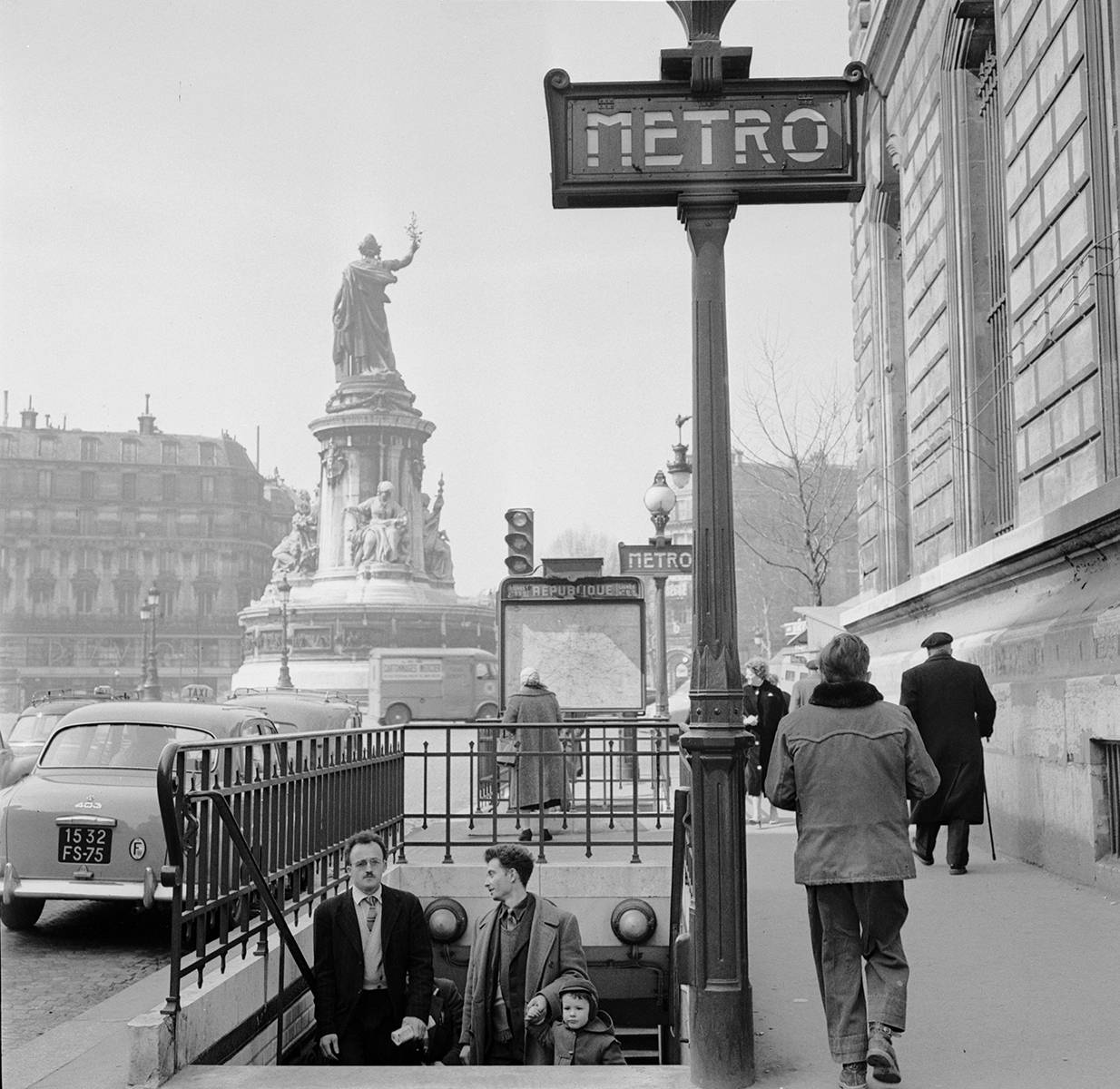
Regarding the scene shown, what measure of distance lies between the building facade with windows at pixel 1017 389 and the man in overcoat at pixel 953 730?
58 cm

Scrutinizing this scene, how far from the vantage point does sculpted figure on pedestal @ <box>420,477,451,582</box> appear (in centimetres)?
6274

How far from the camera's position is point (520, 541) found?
1973 centimetres

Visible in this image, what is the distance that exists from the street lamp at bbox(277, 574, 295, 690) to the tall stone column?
4859cm

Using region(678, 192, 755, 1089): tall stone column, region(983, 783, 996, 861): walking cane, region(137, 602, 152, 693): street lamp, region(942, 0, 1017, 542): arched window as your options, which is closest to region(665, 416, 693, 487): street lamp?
region(942, 0, 1017, 542): arched window

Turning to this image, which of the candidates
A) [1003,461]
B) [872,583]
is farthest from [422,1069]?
[872,583]

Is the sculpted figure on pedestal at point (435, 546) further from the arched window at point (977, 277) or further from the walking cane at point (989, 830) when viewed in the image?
the walking cane at point (989, 830)

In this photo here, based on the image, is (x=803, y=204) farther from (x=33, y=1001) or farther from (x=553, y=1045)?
(x=33, y=1001)

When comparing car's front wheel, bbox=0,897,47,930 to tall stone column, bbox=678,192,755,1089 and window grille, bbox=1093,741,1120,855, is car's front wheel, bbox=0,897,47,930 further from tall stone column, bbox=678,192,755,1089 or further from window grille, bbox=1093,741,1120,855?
window grille, bbox=1093,741,1120,855

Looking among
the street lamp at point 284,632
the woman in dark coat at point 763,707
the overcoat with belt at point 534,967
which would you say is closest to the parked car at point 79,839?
the overcoat with belt at point 534,967

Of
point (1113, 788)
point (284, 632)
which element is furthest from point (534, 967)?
point (284, 632)

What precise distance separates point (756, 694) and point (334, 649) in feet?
151

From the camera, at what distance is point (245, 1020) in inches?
260

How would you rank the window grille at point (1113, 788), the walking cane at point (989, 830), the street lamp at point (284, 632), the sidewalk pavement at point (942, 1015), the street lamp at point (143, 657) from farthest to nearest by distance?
the street lamp at point (143, 657)
the street lamp at point (284, 632)
the walking cane at point (989, 830)
the window grille at point (1113, 788)
the sidewalk pavement at point (942, 1015)

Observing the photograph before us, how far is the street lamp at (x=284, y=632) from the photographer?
54.2m
